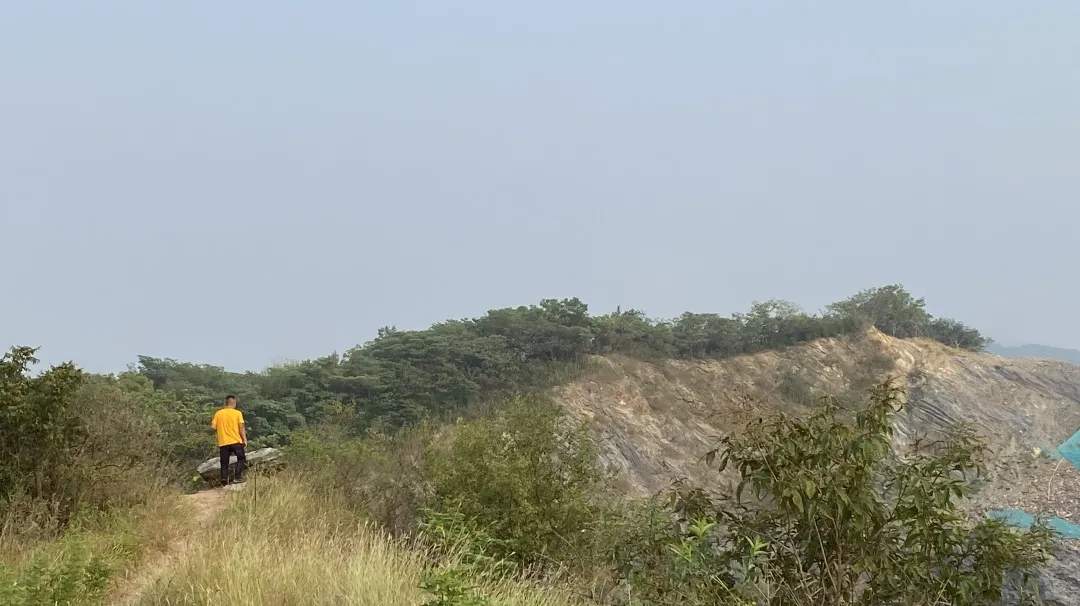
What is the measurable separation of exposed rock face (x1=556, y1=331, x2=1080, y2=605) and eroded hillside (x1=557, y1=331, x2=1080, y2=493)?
5 centimetres

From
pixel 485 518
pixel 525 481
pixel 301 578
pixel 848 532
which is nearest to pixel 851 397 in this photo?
pixel 525 481

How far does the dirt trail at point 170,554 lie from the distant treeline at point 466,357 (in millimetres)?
3752

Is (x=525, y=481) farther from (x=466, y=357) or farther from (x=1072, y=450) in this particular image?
(x=1072, y=450)

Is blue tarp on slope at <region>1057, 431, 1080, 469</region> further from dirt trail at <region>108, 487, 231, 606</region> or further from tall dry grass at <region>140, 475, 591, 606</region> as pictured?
dirt trail at <region>108, 487, 231, 606</region>

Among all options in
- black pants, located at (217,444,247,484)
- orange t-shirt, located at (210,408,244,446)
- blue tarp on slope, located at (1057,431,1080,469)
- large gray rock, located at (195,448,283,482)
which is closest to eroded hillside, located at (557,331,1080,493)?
blue tarp on slope, located at (1057,431,1080,469)

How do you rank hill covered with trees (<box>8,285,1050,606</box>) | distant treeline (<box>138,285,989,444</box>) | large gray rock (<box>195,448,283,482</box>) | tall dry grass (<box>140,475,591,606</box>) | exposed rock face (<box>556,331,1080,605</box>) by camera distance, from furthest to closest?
1. exposed rock face (<box>556,331,1080,605</box>)
2. distant treeline (<box>138,285,989,444</box>)
3. large gray rock (<box>195,448,283,482</box>)
4. hill covered with trees (<box>8,285,1050,606</box>)
5. tall dry grass (<box>140,475,591,606</box>)

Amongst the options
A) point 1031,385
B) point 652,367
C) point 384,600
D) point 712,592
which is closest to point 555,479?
point 712,592

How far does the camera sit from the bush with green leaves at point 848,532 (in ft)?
13.7

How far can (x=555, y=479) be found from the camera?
279 inches

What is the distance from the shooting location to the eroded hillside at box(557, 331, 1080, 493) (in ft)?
73.1

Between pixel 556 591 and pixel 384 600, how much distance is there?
5.86 ft

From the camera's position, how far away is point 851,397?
67.3 feet

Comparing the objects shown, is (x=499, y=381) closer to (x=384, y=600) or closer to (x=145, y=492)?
(x=145, y=492)

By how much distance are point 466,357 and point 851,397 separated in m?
11.6
